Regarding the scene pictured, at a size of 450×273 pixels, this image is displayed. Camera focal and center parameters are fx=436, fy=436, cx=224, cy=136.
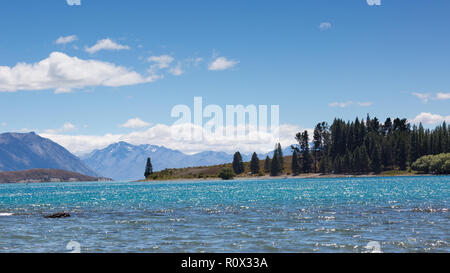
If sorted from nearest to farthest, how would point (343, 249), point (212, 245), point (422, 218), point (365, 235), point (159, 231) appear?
point (343, 249), point (212, 245), point (365, 235), point (159, 231), point (422, 218)

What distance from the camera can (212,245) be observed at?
103 feet

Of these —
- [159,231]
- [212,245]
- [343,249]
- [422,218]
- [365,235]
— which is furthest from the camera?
[422,218]
